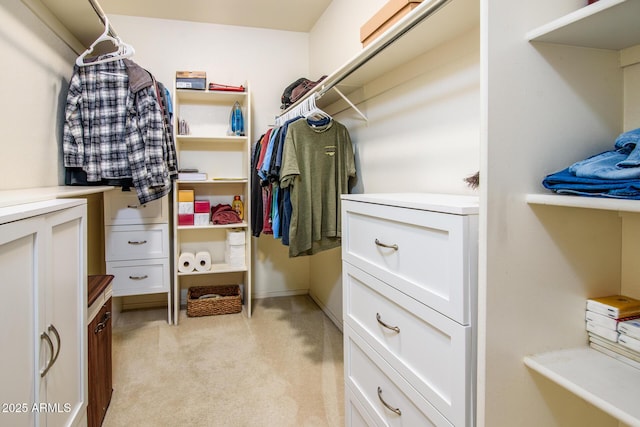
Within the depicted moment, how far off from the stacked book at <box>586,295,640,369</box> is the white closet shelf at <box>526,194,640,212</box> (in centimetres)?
31

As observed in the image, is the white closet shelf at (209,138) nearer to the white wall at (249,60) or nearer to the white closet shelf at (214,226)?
the white wall at (249,60)

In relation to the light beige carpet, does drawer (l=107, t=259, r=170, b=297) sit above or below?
above

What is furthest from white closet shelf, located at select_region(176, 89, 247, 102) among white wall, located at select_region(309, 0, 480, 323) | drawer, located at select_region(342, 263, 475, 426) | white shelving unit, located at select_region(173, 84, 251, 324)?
drawer, located at select_region(342, 263, 475, 426)

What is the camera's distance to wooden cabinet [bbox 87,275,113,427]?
1589 mm

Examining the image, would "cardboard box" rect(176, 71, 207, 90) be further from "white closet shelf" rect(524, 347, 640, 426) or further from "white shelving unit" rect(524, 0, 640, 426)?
"white closet shelf" rect(524, 347, 640, 426)

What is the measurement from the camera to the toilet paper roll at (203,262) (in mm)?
3171

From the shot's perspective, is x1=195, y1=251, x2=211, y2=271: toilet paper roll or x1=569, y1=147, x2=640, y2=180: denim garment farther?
x1=195, y1=251, x2=211, y2=271: toilet paper roll

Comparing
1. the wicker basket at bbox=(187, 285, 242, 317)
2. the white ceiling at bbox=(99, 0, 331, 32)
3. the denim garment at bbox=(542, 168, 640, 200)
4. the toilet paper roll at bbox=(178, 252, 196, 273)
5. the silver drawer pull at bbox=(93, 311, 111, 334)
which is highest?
the white ceiling at bbox=(99, 0, 331, 32)

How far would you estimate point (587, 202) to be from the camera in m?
0.72

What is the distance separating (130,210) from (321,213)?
1680 mm

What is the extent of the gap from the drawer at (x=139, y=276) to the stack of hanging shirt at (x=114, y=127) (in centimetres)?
83

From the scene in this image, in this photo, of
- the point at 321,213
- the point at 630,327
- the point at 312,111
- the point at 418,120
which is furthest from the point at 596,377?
the point at 312,111

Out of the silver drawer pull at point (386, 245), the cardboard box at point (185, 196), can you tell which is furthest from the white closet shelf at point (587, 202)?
the cardboard box at point (185, 196)

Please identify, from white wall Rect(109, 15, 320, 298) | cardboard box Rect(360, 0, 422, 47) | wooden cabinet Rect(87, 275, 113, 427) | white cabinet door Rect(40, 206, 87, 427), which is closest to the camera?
white cabinet door Rect(40, 206, 87, 427)
